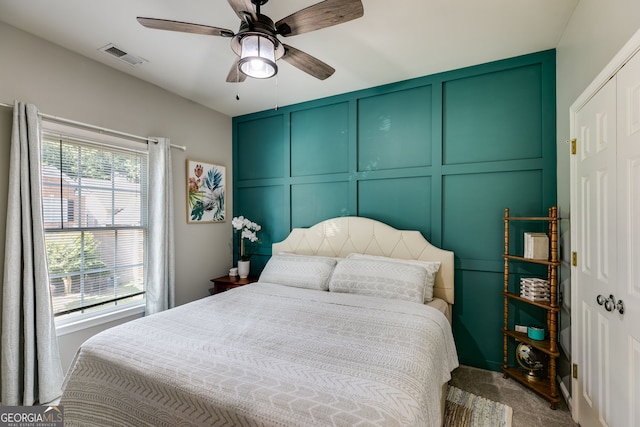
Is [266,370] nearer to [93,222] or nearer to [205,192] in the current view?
[93,222]

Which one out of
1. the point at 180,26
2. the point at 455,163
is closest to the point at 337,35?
the point at 180,26

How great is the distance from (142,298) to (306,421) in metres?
2.66

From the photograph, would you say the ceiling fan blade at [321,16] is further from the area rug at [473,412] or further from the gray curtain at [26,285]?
the area rug at [473,412]

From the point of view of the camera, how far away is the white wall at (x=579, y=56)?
1364 mm

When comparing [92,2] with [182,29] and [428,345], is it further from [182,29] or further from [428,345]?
[428,345]

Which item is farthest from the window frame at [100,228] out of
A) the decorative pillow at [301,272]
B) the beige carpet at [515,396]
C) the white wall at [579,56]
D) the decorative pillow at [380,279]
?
the white wall at [579,56]

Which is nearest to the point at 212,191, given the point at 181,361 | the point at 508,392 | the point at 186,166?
the point at 186,166

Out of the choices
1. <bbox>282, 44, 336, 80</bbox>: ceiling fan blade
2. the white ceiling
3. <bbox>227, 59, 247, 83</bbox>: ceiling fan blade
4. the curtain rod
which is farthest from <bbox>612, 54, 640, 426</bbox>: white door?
the curtain rod

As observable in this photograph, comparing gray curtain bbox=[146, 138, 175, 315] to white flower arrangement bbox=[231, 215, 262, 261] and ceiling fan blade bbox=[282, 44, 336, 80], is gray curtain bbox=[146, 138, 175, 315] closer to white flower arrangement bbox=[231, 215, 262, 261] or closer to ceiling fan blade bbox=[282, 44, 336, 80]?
white flower arrangement bbox=[231, 215, 262, 261]

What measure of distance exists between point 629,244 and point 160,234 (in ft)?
11.2

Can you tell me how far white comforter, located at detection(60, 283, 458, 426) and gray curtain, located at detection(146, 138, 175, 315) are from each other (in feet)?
3.43

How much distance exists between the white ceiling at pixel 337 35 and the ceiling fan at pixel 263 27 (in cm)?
36

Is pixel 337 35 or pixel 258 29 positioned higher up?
pixel 337 35

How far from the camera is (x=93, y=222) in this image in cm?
256
